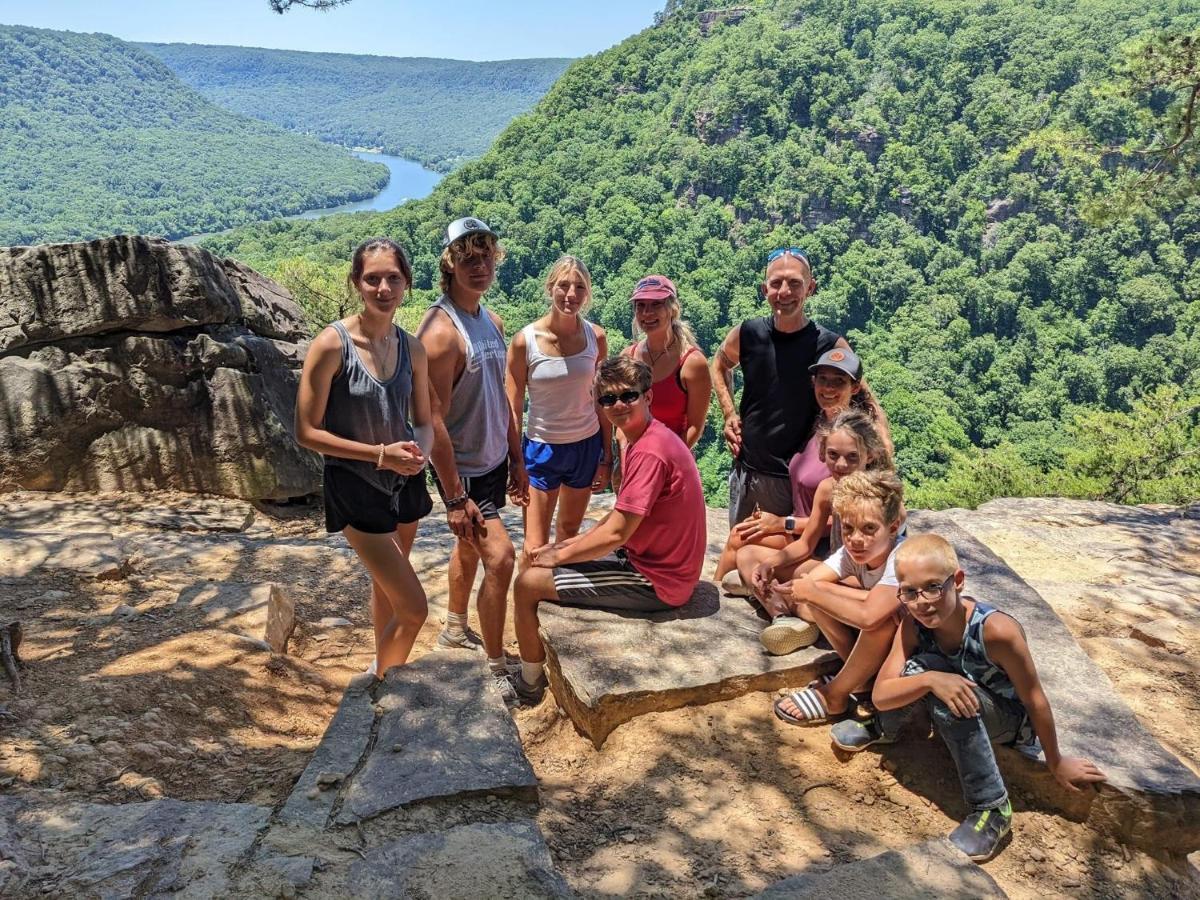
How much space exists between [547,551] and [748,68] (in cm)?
9578

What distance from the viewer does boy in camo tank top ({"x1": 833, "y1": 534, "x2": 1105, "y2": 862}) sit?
229 cm

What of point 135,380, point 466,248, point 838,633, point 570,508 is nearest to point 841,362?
point 838,633

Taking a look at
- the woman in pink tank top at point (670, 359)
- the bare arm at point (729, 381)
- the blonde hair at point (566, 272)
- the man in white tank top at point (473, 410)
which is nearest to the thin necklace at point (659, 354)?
the woman in pink tank top at point (670, 359)

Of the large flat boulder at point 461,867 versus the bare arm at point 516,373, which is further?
the bare arm at point 516,373

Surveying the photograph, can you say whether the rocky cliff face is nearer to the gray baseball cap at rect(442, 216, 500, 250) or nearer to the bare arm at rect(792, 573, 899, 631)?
the gray baseball cap at rect(442, 216, 500, 250)

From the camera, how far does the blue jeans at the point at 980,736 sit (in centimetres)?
230

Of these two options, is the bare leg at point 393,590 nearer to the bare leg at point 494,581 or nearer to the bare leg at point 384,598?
the bare leg at point 384,598

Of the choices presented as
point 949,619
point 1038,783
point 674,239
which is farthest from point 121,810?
point 674,239

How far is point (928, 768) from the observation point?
259 centimetres

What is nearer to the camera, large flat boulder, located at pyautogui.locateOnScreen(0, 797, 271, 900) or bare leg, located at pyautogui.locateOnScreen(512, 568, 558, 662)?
large flat boulder, located at pyautogui.locateOnScreen(0, 797, 271, 900)

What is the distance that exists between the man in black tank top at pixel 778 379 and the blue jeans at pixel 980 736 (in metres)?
1.24

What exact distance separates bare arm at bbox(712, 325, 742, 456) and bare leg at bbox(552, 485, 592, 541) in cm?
67

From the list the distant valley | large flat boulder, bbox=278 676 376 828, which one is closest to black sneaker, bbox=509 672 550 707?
large flat boulder, bbox=278 676 376 828

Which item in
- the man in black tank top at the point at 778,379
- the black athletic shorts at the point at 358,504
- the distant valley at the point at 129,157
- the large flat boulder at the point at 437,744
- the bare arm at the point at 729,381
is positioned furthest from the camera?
the distant valley at the point at 129,157
